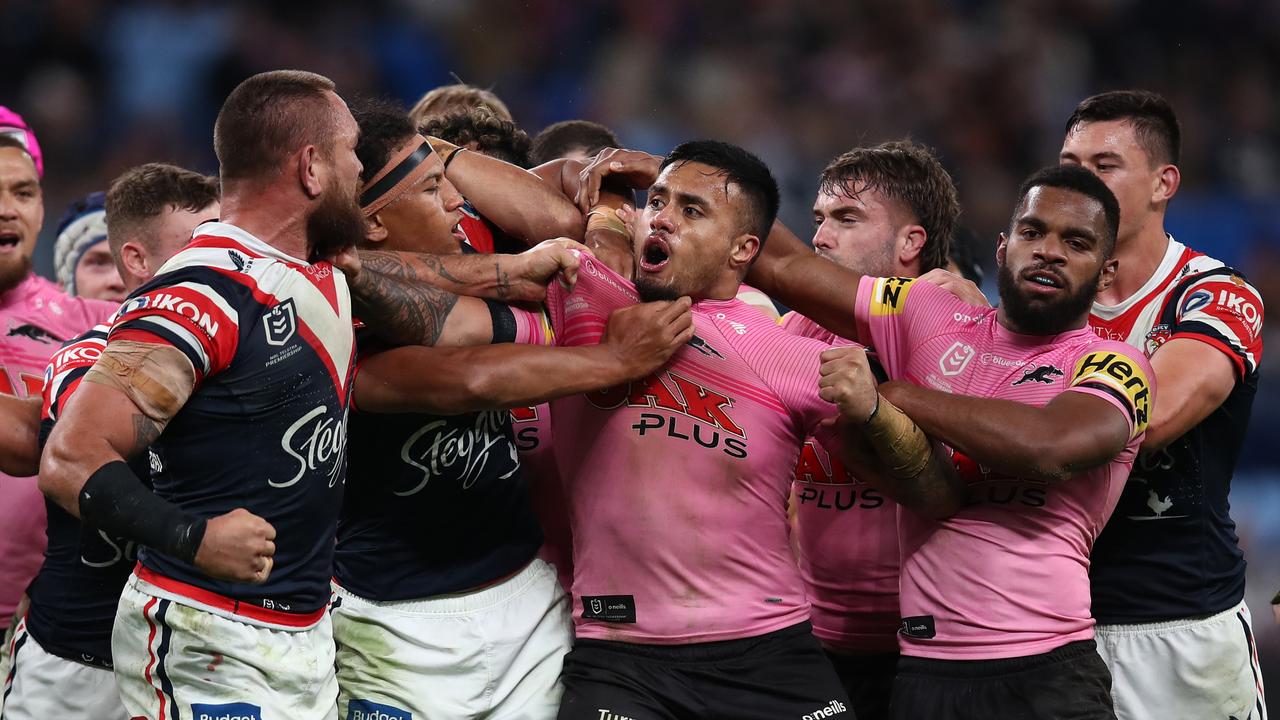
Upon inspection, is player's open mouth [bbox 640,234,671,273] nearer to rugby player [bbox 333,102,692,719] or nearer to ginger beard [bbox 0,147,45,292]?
rugby player [bbox 333,102,692,719]

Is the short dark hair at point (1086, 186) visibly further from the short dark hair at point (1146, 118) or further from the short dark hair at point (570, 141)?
the short dark hair at point (570, 141)

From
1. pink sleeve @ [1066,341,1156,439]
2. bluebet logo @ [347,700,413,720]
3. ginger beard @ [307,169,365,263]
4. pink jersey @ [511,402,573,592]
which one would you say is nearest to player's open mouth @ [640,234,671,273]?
pink jersey @ [511,402,573,592]

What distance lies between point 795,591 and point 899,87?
29.3 ft

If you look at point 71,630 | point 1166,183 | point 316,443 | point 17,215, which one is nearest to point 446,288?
point 316,443

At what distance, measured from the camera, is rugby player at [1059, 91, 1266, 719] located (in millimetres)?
4832

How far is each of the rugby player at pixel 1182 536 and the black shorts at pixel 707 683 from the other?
4.56 ft

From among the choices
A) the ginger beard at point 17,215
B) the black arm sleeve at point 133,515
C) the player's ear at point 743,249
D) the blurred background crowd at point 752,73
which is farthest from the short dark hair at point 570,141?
the blurred background crowd at point 752,73

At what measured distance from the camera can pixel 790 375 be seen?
13.7ft

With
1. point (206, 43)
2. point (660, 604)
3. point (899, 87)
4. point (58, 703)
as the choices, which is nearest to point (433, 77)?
point (206, 43)

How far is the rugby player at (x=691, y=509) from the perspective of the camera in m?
4.02

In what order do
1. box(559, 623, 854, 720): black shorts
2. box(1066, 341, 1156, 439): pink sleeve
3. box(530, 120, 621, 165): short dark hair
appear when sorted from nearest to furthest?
box(559, 623, 854, 720): black shorts
box(1066, 341, 1156, 439): pink sleeve
box(530, 120, 621, 165): short dark hair

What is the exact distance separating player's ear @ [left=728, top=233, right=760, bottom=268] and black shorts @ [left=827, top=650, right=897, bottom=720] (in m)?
1.45

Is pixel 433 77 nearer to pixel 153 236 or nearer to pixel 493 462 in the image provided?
pixel 153 236

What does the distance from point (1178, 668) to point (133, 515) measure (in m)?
3.62
